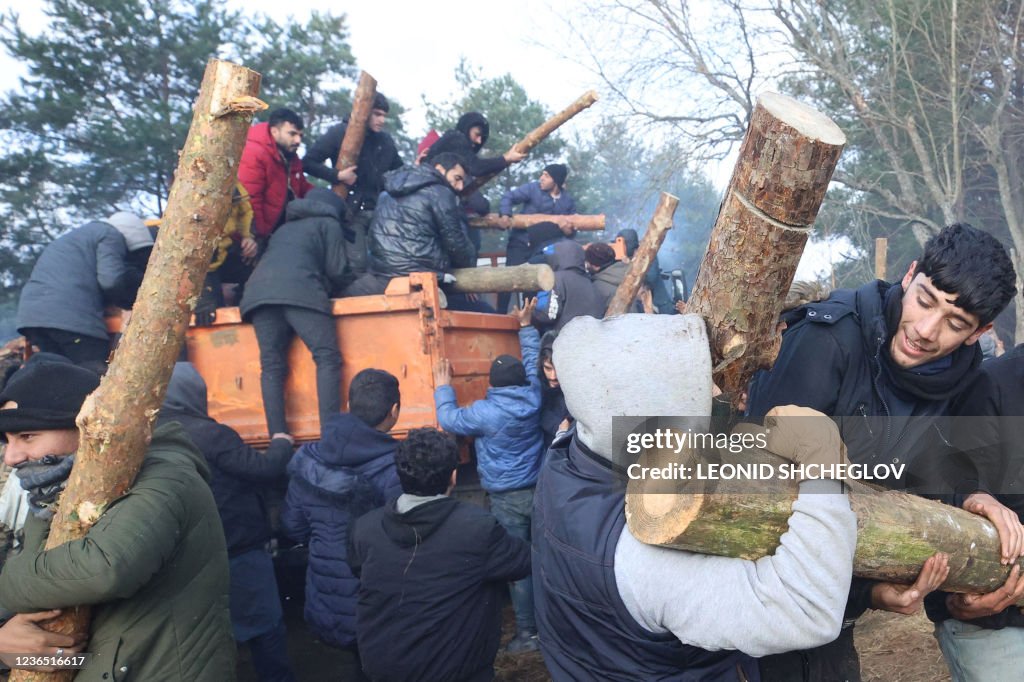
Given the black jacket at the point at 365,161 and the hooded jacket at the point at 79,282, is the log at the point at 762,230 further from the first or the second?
the black jacket at the point at 365,161

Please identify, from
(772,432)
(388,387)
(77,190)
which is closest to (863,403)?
(772,432)

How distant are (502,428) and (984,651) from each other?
106 inches

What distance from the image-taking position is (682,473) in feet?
4.86

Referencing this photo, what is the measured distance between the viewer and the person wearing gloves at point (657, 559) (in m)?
1.35

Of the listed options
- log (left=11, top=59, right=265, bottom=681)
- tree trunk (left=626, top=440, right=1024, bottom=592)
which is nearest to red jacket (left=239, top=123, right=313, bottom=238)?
log (left=11, top=59, right=265, bottom=681)

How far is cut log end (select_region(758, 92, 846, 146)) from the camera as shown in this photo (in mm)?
1486

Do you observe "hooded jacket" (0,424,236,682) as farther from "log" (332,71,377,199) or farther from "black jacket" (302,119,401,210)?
"black jacket" (302,119,401,210)

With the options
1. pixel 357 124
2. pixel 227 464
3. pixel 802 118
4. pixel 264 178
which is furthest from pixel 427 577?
pixel 357 124

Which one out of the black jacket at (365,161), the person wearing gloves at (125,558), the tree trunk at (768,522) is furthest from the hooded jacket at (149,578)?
the black jacket at (365,161)

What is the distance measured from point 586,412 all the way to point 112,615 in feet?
5.42

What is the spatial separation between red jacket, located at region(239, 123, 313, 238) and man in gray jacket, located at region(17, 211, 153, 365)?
91cm

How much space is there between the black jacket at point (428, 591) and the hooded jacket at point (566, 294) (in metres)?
2.58

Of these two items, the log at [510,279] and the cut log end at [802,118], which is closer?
the cut log end at [802,118]

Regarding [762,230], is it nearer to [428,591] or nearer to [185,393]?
[428,591]
